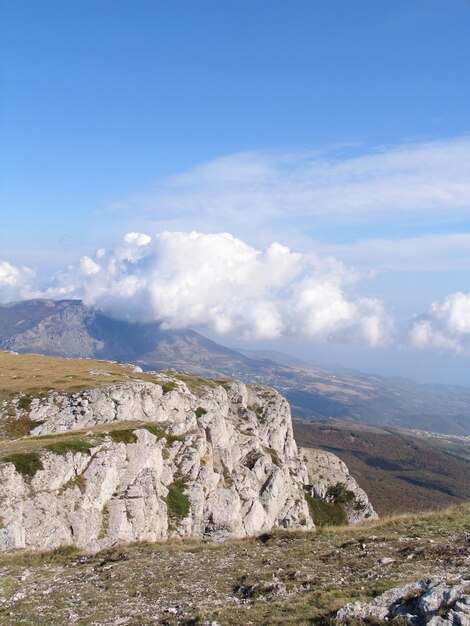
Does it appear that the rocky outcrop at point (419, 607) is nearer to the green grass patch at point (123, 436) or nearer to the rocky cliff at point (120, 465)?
the rocky cliff at point (120, 465)

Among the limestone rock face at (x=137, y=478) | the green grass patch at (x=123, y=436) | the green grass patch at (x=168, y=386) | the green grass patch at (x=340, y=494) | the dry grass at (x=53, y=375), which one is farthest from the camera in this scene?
the green grass patch at (x=340, y=494)

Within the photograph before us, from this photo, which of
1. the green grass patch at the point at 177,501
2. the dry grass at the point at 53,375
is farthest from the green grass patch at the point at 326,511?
the green grass patch at the point at 177,501

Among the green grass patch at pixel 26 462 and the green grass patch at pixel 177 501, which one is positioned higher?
the green grass patch at pixel 26 462

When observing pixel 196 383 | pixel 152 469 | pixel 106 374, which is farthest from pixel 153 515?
pixel 196 383

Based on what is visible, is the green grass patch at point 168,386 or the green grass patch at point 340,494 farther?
the green grass patch at point 340,494

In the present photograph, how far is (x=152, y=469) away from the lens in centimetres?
5297

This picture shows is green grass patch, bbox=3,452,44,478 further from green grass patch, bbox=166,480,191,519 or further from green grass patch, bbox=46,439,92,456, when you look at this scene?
green grass patch, bbox=166,480,191,519

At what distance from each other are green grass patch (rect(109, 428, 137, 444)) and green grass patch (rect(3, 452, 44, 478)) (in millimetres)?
10950

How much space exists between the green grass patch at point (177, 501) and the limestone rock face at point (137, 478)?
0.13 m

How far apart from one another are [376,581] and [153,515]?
115ft

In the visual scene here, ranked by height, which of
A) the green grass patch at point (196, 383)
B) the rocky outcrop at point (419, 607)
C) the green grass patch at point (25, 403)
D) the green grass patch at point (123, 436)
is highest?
the rocky outcrop at point (419, 607)

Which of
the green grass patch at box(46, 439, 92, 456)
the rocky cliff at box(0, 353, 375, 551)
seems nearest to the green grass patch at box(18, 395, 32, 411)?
the rocky cliff at box(0, 353, 375, 551)

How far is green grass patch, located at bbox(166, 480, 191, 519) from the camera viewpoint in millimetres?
54156

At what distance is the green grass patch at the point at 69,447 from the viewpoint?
4459cm
